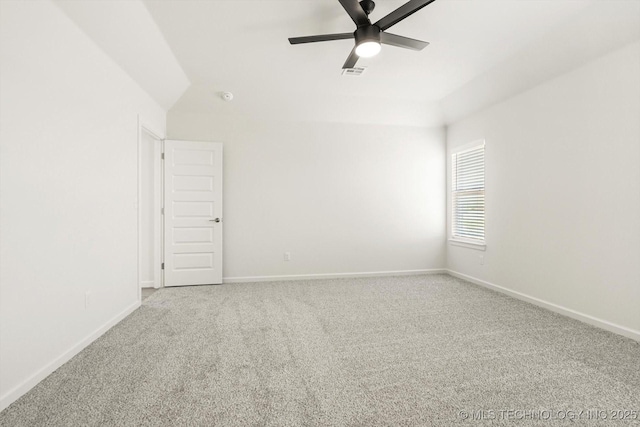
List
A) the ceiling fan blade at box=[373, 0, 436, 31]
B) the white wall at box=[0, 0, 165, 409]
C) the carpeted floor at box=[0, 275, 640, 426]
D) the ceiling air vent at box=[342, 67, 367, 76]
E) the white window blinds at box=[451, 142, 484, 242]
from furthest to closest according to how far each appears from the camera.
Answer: the white window blinds at box=[451, 142, 484, 242] < the ceiling air vent at box=[342, 67, 367, 76] < the ceiling fan blade at box=[373, 0, 436, 31] < the white wall at box=[0, 0, 165, 409] < the carpeted floor at box=[0, 275, 640, 426]

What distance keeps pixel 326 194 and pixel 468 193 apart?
2.17 meters

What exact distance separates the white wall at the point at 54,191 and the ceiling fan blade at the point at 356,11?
78.0 inches

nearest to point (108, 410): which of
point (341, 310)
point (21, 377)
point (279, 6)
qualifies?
point (21, 377)

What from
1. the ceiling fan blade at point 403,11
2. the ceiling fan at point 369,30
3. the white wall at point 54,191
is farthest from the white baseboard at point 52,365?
the ceiling fan blade at point 403,11

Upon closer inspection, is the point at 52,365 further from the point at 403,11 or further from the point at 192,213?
the point at 403,11

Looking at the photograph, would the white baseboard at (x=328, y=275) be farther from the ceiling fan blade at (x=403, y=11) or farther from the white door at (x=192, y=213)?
the ceiling fan blade at (x=403, y=11)

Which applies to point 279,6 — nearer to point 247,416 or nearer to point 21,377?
point 247,416

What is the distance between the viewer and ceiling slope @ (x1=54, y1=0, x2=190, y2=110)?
92.5 inches

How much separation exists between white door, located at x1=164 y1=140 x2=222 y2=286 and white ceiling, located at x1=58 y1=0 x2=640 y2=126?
0.68 meters

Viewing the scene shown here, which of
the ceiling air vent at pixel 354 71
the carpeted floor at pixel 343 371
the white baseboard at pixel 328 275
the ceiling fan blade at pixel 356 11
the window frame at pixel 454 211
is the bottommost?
the carpeted floor at pixel 343 371

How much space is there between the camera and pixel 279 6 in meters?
2.59

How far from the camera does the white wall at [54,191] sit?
181 cm

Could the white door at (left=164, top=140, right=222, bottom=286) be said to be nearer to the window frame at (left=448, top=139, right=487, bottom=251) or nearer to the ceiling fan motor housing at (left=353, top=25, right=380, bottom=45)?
the ceiling fan motor housing at (left=353, top=25, right=380, bottom=45)

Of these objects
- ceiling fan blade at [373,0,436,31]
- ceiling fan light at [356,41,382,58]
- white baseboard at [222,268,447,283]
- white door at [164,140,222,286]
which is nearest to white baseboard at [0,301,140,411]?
white door at [164,140,222,286]
